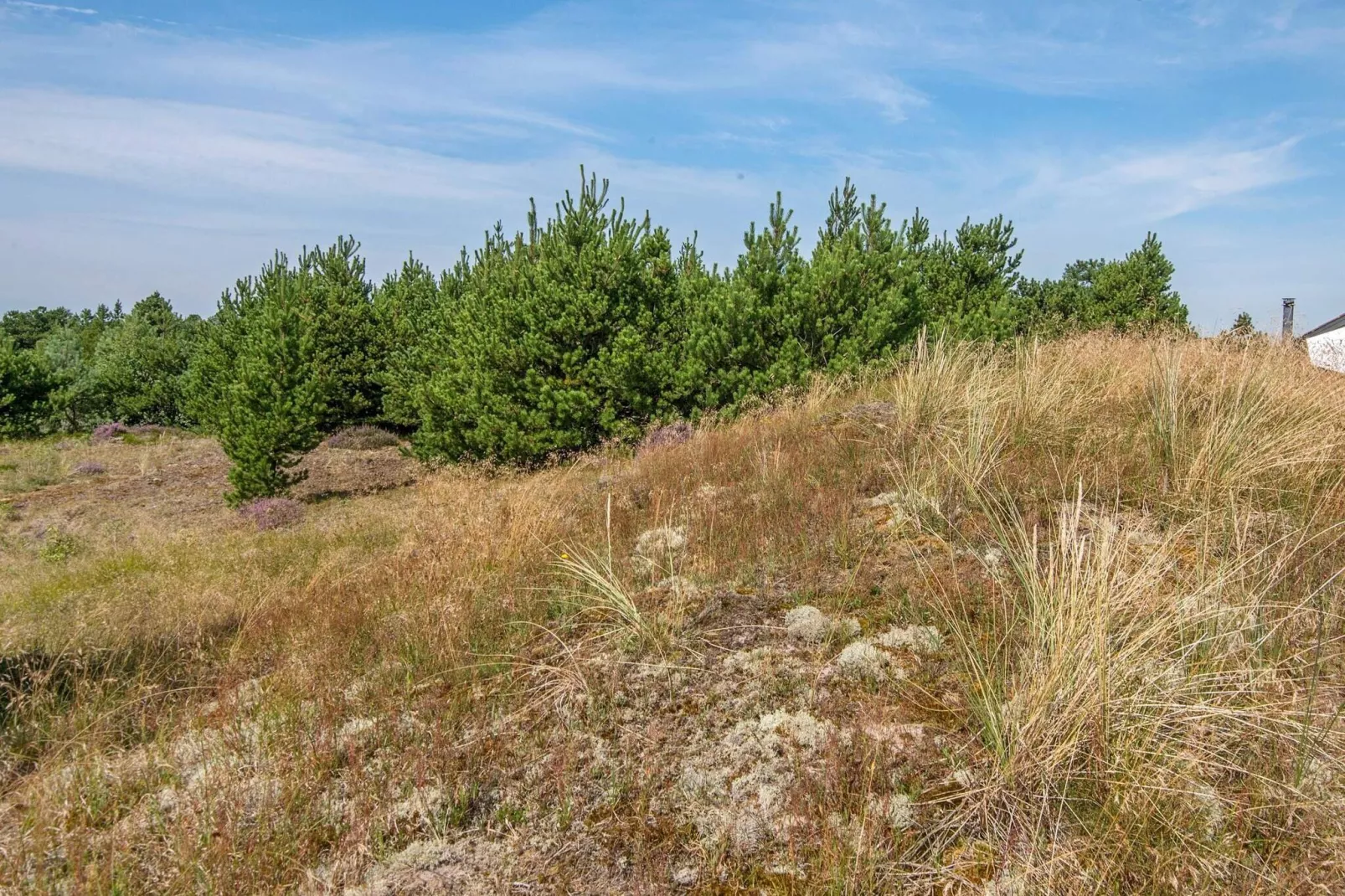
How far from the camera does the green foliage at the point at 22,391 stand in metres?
24.3

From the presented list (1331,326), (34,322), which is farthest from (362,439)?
(34,322)

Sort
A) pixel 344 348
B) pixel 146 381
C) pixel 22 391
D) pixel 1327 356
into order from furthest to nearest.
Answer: pixel 146 381, pixel 22 391, pixel 344 348, pixel 1327 356

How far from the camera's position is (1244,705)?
2.75 meters

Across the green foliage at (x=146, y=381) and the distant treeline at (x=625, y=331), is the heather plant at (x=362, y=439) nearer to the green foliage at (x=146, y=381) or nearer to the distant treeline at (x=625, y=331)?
the distant treeline at (x=625, y=331)

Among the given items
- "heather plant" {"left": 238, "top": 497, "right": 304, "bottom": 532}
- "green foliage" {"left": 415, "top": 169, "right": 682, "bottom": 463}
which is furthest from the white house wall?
"heather plant" {"left": 238, "top": 497, "right": 304, "bottom": 532}

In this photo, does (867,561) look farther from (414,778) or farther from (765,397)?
(765,397)

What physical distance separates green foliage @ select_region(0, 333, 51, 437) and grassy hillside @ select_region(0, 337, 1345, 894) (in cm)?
2462

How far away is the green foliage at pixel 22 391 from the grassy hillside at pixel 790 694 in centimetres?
2462

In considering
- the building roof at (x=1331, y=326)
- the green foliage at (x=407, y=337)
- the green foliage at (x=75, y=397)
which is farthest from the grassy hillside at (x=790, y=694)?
the building roof at (x=1331, y=326)

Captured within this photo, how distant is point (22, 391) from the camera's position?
25125 mm

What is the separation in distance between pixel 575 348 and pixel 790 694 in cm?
1122

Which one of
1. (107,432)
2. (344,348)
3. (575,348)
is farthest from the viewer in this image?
(107,432)

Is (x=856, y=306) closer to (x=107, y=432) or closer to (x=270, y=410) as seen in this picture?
(x=270, y=410)

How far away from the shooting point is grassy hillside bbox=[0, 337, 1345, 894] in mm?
2512
